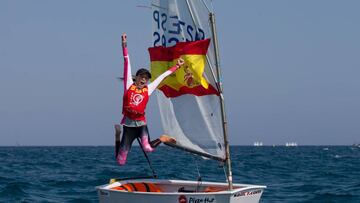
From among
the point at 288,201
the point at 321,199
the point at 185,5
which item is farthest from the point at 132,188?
the point at 321,199

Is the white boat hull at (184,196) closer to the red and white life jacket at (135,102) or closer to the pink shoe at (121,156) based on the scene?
the pink shoe at (121,156)

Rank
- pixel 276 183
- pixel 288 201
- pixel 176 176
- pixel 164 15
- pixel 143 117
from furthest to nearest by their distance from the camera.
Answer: pixel 176 176 → pixel 276 183 → pixel 288 201 → pixel 164 15 → pixel 143 117

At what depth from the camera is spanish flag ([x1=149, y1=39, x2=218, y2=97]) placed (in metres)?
16.2

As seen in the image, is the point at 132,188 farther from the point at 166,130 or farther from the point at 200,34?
the point at 200,34

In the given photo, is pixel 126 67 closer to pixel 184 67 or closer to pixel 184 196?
pixel 184 67

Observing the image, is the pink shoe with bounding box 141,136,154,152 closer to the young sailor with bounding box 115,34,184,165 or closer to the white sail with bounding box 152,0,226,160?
the young sailor with bounding box 115,34,184,165

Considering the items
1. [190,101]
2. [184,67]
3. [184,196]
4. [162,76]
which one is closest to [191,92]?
[190,101]

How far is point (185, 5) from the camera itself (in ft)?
53.8

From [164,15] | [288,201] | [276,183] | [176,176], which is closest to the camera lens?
[164,15]

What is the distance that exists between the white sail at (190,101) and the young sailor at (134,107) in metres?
1.24

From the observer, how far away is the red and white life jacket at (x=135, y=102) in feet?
50.0

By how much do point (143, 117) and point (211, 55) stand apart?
2.27 m

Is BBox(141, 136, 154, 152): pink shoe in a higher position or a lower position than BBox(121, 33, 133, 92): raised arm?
lower

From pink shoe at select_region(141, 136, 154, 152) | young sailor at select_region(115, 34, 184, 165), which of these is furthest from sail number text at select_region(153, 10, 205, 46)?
pink shoe at select_region(141, 136, 154, 152)
